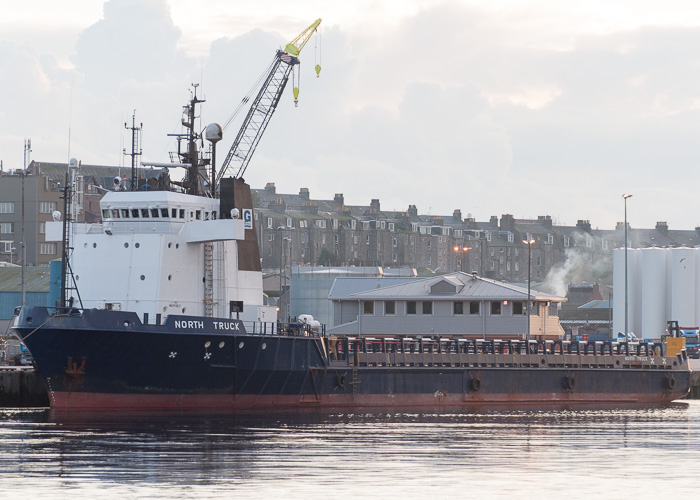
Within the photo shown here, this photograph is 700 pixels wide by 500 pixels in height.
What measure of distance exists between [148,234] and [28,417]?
8.57 meters

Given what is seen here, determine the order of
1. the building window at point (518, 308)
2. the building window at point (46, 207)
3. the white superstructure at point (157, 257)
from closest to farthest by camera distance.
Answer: the white superstructure at point (157, 257)
the building window at point (518, 308)
the building window at point (46, 207)

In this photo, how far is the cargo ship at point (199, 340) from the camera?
4525cm

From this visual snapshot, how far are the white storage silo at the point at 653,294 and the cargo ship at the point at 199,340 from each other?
48.9 meters

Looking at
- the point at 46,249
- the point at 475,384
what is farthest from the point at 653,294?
the point at 46,249

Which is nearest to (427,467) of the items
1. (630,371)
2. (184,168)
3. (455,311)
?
(184,168)

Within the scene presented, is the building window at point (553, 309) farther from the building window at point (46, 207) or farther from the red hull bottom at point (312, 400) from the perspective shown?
the building window at point (46, 207)

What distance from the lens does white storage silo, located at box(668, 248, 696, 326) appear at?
4077 inches

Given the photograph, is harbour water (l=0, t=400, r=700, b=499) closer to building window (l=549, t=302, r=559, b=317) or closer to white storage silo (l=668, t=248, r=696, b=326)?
building window (l=549, t=302, r=559, b=317)

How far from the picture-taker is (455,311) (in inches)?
2874

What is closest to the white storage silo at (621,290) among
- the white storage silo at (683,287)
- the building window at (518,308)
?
the white storage silo at (683,287)

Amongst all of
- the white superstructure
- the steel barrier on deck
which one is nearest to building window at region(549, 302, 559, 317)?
the steel barrier on deck

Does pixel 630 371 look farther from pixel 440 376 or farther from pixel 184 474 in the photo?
pixel 184 474

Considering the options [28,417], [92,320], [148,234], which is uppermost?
[148,234]

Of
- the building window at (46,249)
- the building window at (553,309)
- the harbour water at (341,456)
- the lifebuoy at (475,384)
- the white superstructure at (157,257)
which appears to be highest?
the building window at (46,249)
